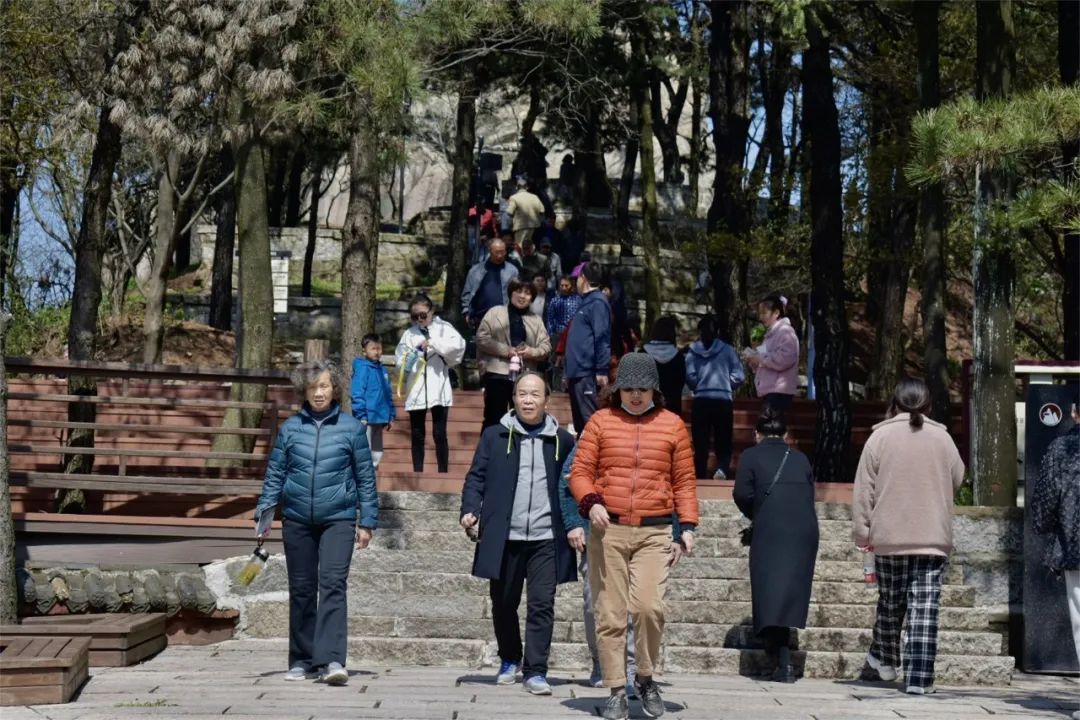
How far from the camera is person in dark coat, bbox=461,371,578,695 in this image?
29.1 ft

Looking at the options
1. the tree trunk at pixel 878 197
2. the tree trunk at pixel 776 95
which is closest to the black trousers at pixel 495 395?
the tree trunk at pixel 878 197

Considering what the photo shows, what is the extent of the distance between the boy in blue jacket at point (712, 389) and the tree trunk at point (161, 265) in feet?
37.3

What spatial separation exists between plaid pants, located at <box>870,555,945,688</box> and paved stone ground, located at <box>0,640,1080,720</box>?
0.19 metres

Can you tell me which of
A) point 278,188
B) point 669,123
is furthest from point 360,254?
point 278,188

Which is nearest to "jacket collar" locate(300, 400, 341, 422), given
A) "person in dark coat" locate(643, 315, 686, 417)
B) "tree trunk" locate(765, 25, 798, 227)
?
"person in dark coat" locate(643, 315, 686, 417)

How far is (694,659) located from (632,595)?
98.5 inches

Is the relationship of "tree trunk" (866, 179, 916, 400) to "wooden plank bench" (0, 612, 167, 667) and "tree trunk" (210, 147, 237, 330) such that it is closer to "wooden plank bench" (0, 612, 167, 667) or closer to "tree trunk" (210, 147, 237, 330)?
"tree trunk" (210, 147, 237, 330)

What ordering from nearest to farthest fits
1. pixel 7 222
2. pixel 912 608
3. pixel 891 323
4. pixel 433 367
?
pixel 912 608 → pixel 433 367 → pixel 891 323 → pixel 7 222

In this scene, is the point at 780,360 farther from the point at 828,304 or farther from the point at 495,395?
the point at 495,395

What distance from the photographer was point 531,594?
8.88 metres

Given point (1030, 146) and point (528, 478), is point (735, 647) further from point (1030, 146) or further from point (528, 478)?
point (1030, 146)

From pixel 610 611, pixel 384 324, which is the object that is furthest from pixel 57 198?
pixel 610 611

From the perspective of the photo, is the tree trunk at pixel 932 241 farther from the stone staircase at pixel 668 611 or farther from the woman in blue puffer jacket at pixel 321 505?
the woman in blue puffer jacket at pixel 321 505

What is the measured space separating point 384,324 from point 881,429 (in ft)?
70.9
